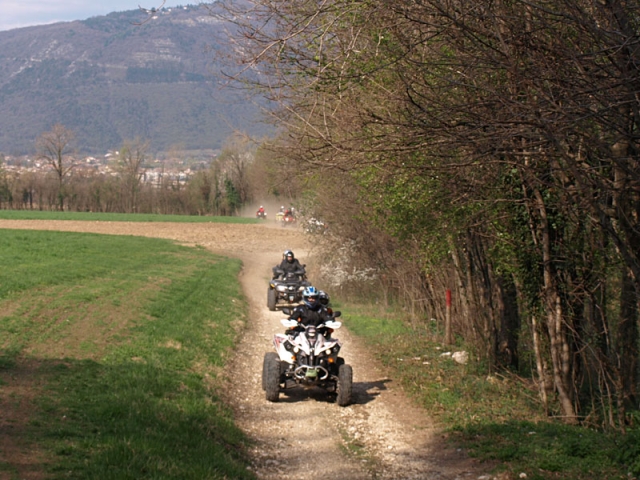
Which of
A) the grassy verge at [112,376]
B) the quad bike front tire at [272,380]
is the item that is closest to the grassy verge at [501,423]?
the quad bike front tire at [272,380]

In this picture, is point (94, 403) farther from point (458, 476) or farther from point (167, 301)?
point (167, 301)

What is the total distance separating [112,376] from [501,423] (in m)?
5.43

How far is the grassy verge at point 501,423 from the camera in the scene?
7.91 m

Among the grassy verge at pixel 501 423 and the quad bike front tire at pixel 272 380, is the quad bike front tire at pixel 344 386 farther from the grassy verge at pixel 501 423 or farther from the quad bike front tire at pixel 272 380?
the grassy verge at pixel 501 423

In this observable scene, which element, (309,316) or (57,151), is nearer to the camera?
(309,316)

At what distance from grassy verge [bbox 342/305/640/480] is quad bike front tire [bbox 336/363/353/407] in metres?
1.24

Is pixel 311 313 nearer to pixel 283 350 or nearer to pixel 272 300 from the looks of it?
pixel 283 350

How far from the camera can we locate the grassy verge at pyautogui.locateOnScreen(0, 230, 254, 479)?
6.99 metres

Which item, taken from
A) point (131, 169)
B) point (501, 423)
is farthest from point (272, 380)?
point (131, 169)

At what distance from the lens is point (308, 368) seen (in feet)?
36.5

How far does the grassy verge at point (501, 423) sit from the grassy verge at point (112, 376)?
10.0ft

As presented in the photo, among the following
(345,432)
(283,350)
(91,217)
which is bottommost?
(345,432)

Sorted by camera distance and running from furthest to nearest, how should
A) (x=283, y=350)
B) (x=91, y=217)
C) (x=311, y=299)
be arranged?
(x=91, y=217)
(x=311, y=299)
(x=283, y=350)

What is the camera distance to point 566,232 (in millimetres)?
10586
